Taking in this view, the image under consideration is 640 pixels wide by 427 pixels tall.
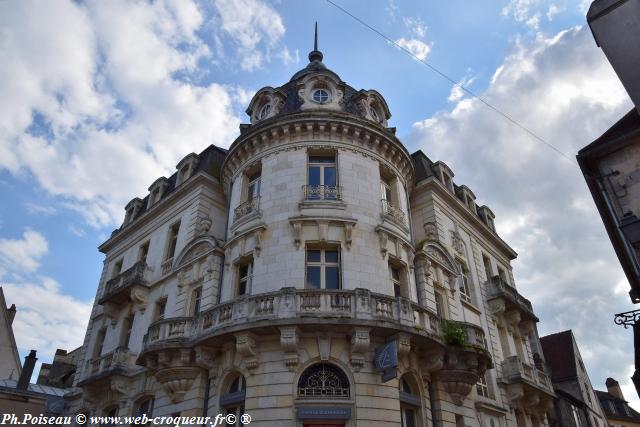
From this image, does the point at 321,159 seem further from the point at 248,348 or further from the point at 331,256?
the point at 248,348

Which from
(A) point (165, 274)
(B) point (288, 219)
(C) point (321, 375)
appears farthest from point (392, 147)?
(A) point (165, 274)

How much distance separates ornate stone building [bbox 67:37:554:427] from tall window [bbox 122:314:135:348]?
0.07 metres

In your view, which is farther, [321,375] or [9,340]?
[9,340]

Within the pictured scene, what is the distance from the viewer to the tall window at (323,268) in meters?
16.8

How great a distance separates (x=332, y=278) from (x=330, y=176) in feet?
15.9

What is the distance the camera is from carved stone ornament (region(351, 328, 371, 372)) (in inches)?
579

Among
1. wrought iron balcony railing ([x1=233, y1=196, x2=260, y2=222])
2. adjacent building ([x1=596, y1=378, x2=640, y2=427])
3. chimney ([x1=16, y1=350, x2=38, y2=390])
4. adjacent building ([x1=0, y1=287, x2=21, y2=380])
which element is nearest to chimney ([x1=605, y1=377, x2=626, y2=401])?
adjacent building ([x1=596, y1=378, x2=640, y2=427])

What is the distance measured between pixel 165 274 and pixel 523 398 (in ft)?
64.3

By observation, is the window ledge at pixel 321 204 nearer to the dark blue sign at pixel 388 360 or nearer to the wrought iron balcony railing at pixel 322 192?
the wrought iron balcony railing at pixel 322 192

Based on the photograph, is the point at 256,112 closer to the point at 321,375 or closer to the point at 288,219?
the point at 288,219

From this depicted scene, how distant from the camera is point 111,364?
21.4 metres

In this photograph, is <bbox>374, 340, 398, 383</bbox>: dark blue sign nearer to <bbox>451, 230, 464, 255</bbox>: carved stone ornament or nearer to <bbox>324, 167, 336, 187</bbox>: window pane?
<bbox>324, 167, 336, 187</bbox>: window pane

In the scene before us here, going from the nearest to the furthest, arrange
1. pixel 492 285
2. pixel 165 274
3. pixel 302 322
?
pixel 302 322, pixel 165 274, pixel 492 285

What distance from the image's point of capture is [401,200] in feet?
68.3
